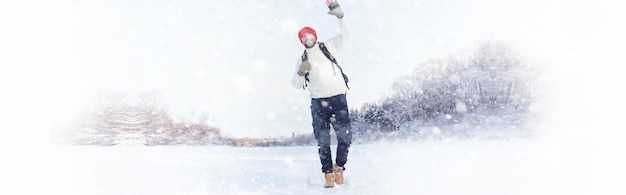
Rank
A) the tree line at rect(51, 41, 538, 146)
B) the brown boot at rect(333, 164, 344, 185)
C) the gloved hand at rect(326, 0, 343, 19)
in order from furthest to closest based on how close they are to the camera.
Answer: the tree line at rect(51, 41, 538, 146)
the brown boot at rect(333, 164, 344, 185)
the gloved hand at rect(326, 0, 343, 19)

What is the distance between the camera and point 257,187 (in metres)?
5.06

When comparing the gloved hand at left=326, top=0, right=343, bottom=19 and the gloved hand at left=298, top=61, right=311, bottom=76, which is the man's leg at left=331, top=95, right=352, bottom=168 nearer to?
the gloved hand at left=298, top=61, right=311, bottom=76

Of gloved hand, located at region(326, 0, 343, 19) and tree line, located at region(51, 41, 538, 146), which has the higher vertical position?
gloved hand, located at region(326, 0, 343, 19)

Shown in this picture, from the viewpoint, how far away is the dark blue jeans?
504 centimetres

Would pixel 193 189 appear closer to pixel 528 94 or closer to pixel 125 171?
pixel 125 171

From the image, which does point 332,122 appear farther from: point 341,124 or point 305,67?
point 305,67

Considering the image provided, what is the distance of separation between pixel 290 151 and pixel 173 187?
2106 millimetres

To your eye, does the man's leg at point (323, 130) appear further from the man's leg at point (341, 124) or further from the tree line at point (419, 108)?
the tree line at point (419, 108)

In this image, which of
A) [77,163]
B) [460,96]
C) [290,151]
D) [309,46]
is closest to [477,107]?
[460,96]

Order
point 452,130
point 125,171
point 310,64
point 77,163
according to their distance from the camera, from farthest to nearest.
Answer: point 452,130, point 77,163, point 125,171, point 310,64

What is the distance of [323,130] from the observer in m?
5.07

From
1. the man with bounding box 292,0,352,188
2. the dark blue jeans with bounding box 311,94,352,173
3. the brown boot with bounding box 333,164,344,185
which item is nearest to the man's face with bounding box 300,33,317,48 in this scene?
the man with bounding box 292,0,352,188

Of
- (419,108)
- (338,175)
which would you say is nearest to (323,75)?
(338,175)

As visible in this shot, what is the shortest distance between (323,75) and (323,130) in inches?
19.1
